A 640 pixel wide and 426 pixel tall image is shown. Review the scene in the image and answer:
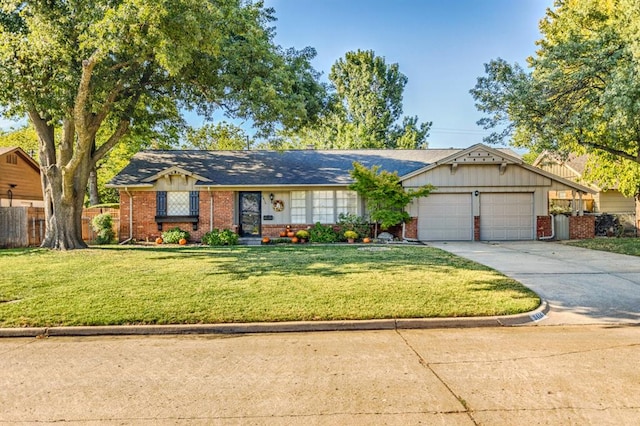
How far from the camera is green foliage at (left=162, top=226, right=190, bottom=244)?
55.7 ft

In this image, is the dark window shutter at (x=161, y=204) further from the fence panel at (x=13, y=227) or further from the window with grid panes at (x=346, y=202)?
the window with grid panes at (x=346, y=202)

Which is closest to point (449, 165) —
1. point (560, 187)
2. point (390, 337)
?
point (560, 187)

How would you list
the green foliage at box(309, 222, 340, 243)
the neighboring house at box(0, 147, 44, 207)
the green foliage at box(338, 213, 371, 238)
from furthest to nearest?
the neighboring house at box(0, 147, 44, 207) → the green foliage at box(338, 213, 371, 238) → the green foliage at box(309, 222, 340, 243)

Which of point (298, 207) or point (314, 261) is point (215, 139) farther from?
point (314, 261)

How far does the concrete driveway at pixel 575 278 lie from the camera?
6488 millimetres

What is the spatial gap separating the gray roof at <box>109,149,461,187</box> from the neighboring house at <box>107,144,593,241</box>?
4.2 inches

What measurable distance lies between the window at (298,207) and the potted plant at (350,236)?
213 centimetres

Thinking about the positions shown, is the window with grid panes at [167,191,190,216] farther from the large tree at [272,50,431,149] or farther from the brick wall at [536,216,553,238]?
the large tree at [272,50,431,149]

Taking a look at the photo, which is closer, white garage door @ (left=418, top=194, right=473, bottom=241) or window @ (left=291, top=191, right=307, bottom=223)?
white garage door @ (left=418, top=194, right=473, bottom=241)

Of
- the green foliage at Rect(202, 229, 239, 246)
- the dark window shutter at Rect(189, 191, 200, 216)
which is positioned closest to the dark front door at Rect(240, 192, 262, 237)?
the green foliage at Rect(202, 229, 239, 246)

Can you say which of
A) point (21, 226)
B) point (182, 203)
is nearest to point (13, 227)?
point (21, 226)

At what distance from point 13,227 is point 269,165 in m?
10.4

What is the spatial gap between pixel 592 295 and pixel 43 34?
13.8 meters

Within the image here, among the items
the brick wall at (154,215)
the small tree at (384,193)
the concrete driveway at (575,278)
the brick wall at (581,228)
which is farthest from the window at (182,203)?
the brick wall at (581,228)
